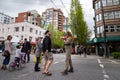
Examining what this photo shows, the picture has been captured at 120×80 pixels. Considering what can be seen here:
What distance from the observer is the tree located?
49.2m

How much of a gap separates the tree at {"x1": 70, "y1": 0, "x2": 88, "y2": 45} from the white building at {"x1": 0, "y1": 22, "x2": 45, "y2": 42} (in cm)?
1441

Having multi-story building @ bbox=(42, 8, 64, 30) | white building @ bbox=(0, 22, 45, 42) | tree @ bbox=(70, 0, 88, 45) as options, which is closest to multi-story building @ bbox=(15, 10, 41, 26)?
white building @ bbox=(0, 22, 45, 42)

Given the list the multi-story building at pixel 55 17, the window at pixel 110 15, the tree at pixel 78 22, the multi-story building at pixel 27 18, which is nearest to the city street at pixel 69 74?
the window at pixel 110 15

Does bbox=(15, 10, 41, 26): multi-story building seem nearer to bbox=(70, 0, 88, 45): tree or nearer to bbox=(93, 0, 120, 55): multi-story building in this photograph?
bbox=(70, 0, 88, 45): tree

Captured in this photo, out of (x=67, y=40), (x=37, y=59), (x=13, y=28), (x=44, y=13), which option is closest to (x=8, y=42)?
(x=37, y=59)

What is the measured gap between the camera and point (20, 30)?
5922cm

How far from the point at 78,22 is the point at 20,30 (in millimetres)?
18912

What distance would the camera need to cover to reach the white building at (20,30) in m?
58.6

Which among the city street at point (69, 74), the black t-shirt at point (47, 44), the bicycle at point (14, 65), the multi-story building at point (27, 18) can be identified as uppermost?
the multi-story building at point (27, 18)

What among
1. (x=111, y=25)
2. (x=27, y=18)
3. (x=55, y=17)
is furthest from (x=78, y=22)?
(x=55, y=17)

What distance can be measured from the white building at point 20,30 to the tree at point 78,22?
567 inches

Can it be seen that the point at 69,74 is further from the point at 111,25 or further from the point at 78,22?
the point at 78,22

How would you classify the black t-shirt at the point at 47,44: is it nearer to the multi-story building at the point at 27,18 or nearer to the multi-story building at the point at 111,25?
the multi-story building at the point at 111,25

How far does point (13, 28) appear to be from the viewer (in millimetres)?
61000
